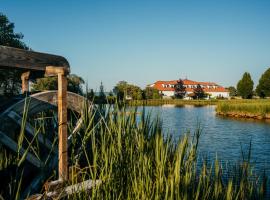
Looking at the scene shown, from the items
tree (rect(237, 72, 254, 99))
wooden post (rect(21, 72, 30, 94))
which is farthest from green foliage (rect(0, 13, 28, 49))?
tree (rect(237, 72, 254, 99))

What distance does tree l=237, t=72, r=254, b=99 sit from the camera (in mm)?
85062

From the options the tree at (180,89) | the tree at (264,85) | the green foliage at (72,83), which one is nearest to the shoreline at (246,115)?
the green foliage at (72,83)

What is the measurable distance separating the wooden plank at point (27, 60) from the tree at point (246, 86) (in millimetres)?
86520

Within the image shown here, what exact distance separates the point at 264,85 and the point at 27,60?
79176 mm

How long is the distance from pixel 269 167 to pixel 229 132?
11.2 meters

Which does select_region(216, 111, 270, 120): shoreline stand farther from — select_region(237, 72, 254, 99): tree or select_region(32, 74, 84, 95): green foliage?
select_region(237, 72, 254, 99): tree

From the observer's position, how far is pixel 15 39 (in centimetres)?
2691

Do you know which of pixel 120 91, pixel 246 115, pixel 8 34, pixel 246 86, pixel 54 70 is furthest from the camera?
pixel 246 86

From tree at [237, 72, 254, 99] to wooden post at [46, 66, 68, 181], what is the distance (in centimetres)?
8676

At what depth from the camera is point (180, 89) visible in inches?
4368

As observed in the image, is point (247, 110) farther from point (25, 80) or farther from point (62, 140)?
point (62, 140)

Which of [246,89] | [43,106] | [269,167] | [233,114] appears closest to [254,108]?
[233,114]

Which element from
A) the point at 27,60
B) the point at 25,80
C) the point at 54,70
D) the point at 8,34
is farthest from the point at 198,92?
the point at 27,60

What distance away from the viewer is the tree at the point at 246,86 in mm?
85062
